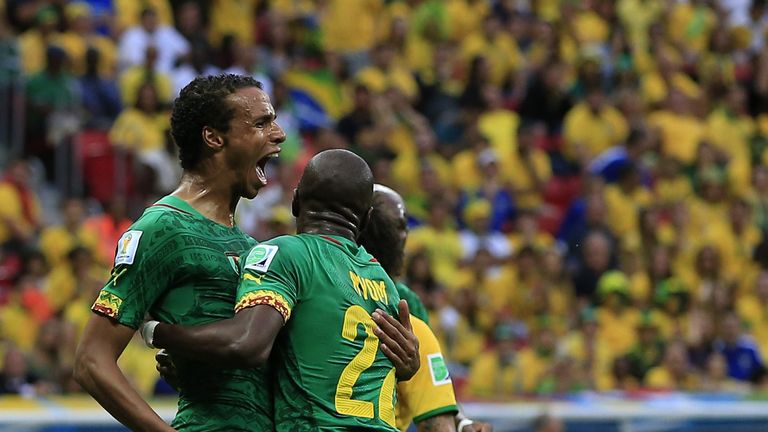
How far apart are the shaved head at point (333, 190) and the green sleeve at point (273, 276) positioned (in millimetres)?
203

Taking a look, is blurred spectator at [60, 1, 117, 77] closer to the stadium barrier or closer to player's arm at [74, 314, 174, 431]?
the stadium barrier

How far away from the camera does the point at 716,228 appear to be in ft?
49.9

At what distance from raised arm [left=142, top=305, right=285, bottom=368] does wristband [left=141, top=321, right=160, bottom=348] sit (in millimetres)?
101

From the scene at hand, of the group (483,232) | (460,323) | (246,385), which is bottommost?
(246,385)

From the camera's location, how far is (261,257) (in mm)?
4180

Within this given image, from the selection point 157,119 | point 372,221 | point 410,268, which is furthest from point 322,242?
point 157,119

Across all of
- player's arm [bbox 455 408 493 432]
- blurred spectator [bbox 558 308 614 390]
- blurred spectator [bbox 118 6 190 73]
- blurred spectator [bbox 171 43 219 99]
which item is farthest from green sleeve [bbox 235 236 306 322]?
blurred spectator [bbox 118 6 190 73]

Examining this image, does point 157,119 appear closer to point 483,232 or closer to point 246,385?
point 483,232

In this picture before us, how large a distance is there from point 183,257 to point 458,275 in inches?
367

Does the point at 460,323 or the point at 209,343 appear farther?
the point at 460,323

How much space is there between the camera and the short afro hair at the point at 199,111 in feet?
14.9

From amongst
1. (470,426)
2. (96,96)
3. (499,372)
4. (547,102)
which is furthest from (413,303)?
(547,102)

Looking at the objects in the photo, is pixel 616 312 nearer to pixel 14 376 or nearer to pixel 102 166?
pixel 102 166

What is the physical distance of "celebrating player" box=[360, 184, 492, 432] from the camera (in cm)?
515
